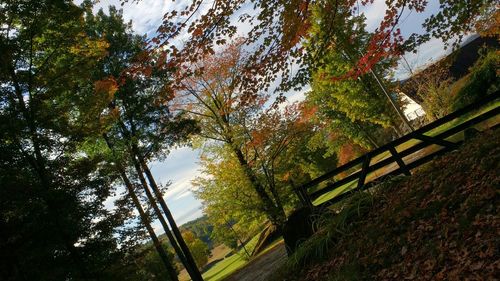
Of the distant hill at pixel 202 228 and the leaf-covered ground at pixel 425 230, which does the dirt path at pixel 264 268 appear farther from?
the distant hill at pixel 202 228

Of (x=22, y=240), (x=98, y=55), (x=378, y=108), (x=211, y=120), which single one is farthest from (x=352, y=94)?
(x=22, y=240)

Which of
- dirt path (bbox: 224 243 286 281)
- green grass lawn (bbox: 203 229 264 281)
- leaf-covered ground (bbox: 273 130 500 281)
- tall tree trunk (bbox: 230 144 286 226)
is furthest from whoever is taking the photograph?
green grass lawn (bbox: 203 229 264 281)

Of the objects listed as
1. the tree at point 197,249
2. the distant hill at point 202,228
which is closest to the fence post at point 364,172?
the distant hill at point 202,228

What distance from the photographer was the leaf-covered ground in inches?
161

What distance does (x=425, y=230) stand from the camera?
489cm

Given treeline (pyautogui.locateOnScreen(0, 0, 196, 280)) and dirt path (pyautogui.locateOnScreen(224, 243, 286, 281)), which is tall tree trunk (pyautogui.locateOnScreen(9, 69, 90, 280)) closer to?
treeline (pyautogui.locateOnScreen(0, 0, 196, 280))

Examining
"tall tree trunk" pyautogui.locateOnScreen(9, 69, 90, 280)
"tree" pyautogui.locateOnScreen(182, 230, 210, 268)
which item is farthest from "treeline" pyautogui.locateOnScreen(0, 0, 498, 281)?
"tree" pyautogui.locateOnScreen(182, 230, 210, 268)

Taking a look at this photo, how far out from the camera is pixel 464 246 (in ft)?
13.6

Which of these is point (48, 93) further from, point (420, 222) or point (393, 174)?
point (420, 222)

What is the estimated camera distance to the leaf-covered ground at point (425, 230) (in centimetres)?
408

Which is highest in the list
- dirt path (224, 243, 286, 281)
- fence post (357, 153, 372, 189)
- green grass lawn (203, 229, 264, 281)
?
fence post (357, 153, 372, 189)

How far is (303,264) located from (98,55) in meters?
11.5

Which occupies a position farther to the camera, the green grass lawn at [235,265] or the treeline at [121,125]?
the green grass lawn at [235,265]

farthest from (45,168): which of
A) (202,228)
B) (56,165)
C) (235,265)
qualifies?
(202,228)
